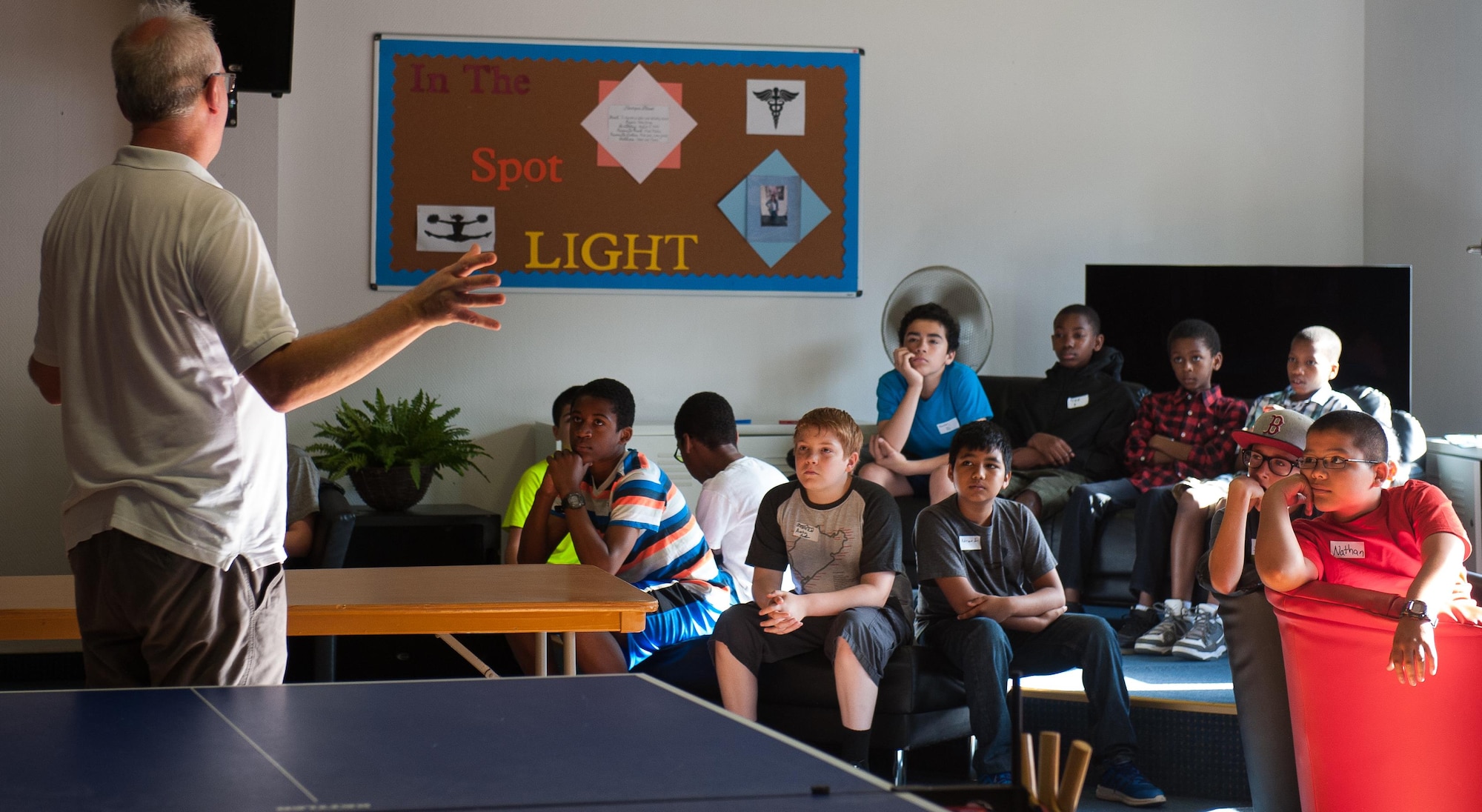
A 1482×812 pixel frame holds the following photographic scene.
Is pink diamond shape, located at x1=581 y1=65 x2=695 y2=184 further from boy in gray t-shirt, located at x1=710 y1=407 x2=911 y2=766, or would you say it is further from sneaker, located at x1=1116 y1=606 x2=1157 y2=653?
sneaker, located at x1=1116 y1=606 x2=1157 y2=653

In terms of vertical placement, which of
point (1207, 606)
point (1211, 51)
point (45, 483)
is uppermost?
point (1211, 51)

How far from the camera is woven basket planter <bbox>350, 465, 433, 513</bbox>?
491 cm

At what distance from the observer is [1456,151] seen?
5.41 m

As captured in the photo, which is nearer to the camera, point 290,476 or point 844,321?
point 290,476

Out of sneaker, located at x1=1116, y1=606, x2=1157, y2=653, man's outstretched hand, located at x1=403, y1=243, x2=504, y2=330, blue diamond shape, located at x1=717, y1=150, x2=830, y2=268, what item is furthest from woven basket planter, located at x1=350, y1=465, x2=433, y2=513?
man's outstretched hand, located at x1=403, y1=243, x2=504, y2=330

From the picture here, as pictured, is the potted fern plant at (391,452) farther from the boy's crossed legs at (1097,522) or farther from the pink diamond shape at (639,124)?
the boy's crossed legs at (1097,522)

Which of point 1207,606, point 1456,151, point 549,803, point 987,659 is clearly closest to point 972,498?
point 987,659

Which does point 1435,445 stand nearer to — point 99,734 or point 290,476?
point 290,476

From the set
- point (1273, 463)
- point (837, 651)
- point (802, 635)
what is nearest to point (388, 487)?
point (802, 635)

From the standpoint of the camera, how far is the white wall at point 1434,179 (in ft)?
17.5

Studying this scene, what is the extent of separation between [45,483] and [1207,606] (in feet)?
13.9

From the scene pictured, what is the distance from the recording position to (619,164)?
573cm

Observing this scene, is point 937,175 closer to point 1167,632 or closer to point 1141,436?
point 1141,436

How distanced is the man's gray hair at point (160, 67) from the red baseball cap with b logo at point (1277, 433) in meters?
2.66
